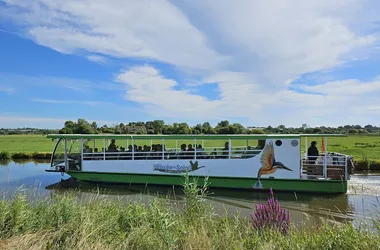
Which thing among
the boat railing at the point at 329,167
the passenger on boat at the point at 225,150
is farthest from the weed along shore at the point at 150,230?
the boat railing at the point at 329,167

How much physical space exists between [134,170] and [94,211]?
10.5 meters

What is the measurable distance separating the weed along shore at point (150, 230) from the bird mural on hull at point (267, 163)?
31.1ft

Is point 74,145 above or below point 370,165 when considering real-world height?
above

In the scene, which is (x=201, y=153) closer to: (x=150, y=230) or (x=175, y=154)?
(x=175, y=154)

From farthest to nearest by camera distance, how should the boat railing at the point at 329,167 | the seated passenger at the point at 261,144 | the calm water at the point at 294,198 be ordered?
1. the seated passenger at the point at 261,144
2. the boat railing at the point at 329,167
3. the calm water at the point at 294,198

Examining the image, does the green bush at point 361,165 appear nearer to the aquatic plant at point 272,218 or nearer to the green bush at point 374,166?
the green bush at point 374,166

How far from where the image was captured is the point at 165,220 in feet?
15.3

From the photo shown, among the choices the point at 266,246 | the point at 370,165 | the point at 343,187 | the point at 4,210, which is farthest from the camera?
the point at 370,165

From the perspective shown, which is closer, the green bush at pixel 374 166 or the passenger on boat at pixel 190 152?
the passenger on boat at pixel 190 152

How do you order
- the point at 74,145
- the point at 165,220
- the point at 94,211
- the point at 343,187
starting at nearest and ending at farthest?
the point at 165,220 < the point at 94,211 < the point at 343,187 < the point at 74,145

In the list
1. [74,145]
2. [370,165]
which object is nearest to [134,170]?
[74,145]

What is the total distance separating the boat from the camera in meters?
14.8

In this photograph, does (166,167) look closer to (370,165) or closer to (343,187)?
(343,187)

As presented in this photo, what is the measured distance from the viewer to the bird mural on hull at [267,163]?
1513 cm
